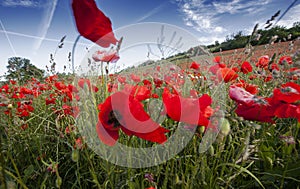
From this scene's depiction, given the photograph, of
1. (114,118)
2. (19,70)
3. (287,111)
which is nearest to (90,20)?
(114,118)

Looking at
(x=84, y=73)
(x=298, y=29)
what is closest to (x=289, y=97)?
(x=84, y=73)

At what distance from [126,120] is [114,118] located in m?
0.03

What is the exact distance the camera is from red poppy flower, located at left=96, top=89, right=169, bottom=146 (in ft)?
1.45

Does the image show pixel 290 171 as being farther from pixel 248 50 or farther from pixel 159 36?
pixel 159 36

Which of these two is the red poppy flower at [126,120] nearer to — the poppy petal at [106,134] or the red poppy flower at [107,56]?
the poppy petal at [106,134]

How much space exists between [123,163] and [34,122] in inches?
39.3

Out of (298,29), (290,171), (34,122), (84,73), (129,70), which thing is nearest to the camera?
(290,171)

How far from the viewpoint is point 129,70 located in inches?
68.6

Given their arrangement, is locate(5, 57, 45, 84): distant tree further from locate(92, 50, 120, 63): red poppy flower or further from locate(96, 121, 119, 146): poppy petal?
locate(96, 121, 119, 146): poppy petal

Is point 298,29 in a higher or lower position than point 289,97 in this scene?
higher

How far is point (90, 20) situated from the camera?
0.45 m

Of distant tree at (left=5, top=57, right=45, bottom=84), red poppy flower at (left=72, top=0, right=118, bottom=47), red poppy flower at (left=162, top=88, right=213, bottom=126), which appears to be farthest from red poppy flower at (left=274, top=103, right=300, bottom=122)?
distant tree at (left=5, top=57, right=45, bottom=84)

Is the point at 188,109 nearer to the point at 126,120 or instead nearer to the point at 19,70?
the point at 126,120

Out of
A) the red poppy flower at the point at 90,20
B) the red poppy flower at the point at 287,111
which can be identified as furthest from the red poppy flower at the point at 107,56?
the red poppy flower at the point at 287,111
